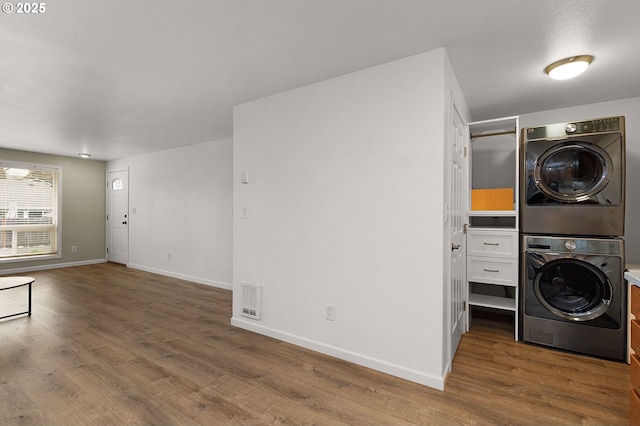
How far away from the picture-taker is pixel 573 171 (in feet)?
8.51

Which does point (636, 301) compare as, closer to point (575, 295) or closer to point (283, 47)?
point (575, 295)

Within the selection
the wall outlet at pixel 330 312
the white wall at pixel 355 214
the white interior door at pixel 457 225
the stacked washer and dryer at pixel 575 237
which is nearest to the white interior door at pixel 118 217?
the white wall at pixel 355 214

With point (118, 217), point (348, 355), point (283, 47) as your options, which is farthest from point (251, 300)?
point (118, 217)

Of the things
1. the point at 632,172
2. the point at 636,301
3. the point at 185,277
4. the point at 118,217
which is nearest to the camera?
the point at 636,301

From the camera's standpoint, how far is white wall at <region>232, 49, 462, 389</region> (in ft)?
6.91

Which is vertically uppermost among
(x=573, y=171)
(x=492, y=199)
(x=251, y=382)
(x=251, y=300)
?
(x=573, y=171)

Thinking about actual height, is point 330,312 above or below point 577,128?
below

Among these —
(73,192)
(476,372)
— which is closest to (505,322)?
(476,372)

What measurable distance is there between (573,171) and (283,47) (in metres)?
2.63

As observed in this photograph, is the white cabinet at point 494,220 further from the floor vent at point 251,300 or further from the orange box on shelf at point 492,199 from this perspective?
the floor vent at point 251,300

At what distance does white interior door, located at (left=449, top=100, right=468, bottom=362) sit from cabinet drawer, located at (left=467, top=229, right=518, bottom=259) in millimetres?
98

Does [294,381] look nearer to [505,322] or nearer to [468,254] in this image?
[468,254]

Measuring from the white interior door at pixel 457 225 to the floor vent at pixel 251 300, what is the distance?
69.8 inches

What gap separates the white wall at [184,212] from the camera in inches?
189
